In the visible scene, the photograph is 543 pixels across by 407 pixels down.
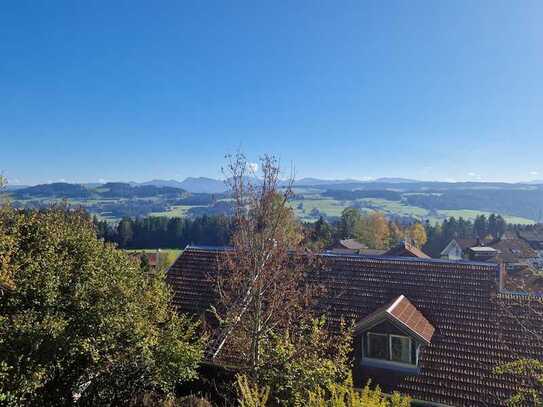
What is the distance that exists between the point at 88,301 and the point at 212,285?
6.85 metres

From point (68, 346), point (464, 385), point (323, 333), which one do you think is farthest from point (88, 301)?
point (464, 385)

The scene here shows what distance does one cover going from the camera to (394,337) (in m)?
12.7

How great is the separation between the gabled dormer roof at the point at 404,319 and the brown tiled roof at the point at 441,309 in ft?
1.26

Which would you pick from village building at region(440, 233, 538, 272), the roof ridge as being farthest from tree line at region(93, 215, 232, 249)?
the roof ridge

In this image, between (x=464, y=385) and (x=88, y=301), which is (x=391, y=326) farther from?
(x=88, y=301)

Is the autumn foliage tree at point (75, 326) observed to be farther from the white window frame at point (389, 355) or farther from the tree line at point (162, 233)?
the tree line at point (162, 233)

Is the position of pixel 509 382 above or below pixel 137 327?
below

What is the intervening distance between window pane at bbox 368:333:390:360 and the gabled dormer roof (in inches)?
18.2

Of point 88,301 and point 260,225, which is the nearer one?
point 88,301

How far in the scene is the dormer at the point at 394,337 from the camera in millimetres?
12320

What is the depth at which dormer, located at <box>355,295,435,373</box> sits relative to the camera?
40.4 ft

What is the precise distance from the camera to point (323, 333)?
1254 cm

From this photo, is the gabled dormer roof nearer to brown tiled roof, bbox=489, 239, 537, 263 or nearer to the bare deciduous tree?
the bare deciduous tree

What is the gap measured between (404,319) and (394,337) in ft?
2.12
